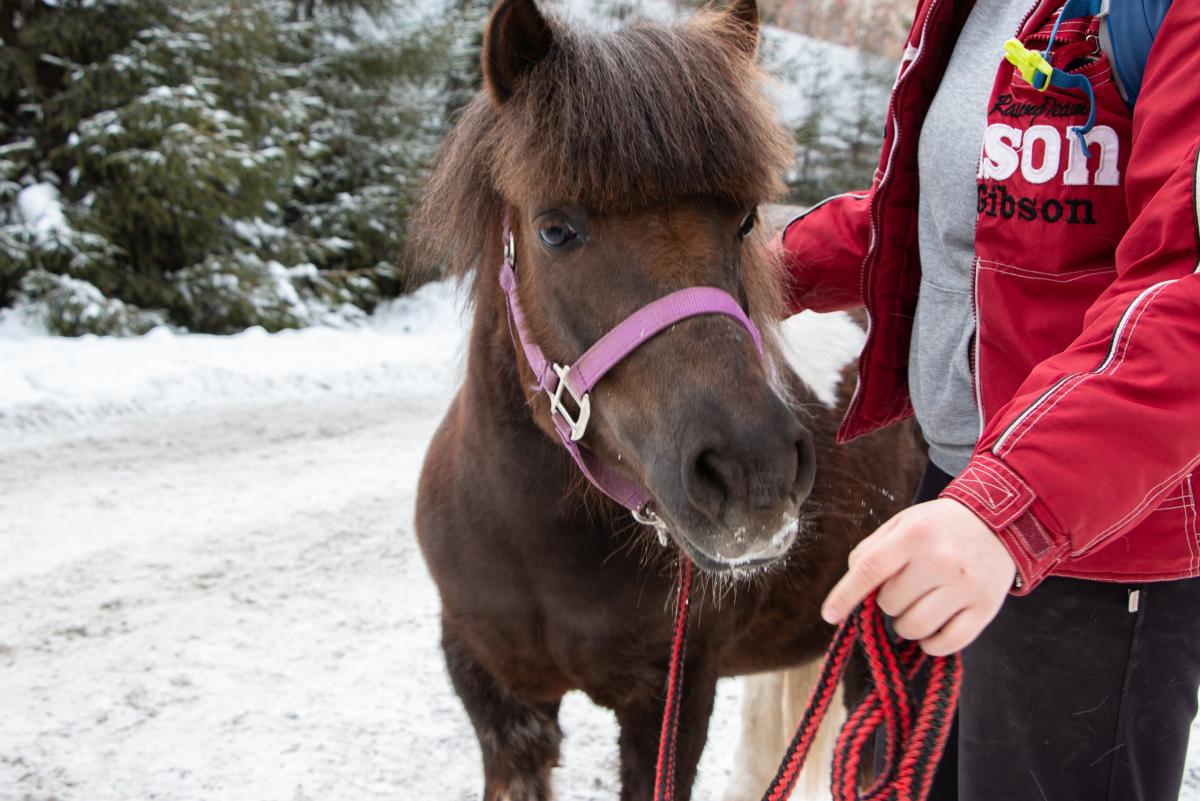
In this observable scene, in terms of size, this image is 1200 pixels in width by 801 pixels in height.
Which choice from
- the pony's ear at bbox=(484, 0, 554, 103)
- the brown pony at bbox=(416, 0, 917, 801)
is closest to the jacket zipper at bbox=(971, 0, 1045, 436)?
the brown pony at bbox=(416, 0, 917, 801)

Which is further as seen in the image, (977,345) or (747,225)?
(747,225)

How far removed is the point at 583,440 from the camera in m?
1.75

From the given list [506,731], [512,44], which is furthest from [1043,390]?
[506,731]

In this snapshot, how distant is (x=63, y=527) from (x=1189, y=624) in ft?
15.3

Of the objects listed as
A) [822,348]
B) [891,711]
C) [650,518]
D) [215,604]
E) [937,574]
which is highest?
[937,574]

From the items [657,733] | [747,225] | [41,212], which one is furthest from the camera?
[41,212]

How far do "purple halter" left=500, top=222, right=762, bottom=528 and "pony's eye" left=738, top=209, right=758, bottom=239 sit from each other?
0.66 ft

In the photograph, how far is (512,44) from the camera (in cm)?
178

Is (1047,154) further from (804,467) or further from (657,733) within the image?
(657,733)

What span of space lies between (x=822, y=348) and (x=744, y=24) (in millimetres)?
1140

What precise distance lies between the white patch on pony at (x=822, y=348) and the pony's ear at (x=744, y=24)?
2.74 ft

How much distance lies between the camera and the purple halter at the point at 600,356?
1.57 m

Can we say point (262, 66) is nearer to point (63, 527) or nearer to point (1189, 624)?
point (63, 527)

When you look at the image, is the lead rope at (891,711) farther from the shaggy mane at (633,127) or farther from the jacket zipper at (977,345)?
the shaggy mane at (633,127)
